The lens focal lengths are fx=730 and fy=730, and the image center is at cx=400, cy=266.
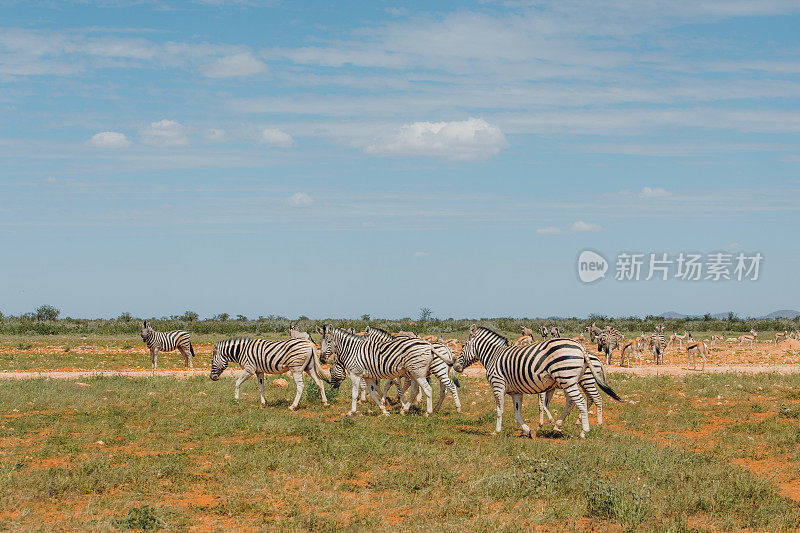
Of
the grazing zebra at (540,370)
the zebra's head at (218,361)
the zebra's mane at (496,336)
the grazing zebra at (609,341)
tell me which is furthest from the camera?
the grazing zebra at (609,341)

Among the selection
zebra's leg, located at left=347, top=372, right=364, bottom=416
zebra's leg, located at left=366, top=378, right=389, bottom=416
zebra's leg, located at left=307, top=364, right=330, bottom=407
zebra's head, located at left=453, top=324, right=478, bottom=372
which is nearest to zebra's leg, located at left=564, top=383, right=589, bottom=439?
zebra's head, located at left=453, top=324, right=478, bottom=372

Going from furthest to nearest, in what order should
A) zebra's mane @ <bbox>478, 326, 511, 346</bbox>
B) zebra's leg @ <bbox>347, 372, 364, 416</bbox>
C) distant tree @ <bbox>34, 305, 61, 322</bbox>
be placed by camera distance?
distant tree @ <bbox>34, 305, 61, 322</bbox> → zebra's leg @ <bbox>347, 372, 364, 416</bbox> → zebra's mane @ <bbox>478, 326, 511, 346</bbox>

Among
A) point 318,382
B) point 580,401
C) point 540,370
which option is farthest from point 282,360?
point 580,401

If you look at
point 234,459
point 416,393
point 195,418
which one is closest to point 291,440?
point 234,459

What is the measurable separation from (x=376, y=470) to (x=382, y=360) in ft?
18.5

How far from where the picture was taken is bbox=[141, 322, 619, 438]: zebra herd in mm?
13945

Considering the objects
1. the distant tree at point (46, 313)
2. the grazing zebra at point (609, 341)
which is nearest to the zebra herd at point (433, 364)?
the grazing zebra at point (609, 341)

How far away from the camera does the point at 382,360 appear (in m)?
17.3

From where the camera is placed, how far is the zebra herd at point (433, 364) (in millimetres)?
13945

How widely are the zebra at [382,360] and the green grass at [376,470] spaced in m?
0.73

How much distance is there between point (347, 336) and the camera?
19250 millimetres

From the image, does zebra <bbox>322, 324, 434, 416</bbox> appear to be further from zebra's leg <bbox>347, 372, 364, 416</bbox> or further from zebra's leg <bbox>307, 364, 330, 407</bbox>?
zebra's leg <bbox>307, 364, 330, 407</bbox>

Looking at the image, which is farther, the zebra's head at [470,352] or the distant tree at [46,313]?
the distant tree at [46,313]

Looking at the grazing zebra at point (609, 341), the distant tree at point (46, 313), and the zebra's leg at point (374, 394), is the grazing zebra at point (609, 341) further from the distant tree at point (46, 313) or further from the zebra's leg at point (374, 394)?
the distant tree at point (46, 313)
